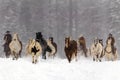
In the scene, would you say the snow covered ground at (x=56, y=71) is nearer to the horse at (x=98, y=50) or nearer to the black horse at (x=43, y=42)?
the black horse at (x=43, y=42)

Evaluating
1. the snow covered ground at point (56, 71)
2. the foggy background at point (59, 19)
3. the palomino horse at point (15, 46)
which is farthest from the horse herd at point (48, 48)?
the foggy background at point (59, 19)

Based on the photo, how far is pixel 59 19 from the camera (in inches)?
3228

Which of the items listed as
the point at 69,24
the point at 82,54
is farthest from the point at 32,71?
the point at 69,24

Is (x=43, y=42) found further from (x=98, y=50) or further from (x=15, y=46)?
(x=98, y=50)

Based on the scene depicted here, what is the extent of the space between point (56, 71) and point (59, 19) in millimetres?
57149

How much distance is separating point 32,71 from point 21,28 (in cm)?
5336

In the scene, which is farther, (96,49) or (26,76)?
(96,49)

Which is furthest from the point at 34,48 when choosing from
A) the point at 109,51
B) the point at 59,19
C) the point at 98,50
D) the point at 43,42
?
the point at 59,19

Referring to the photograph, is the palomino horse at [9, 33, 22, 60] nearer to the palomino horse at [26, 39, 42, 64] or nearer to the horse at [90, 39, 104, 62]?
the palomino horse at [26, 39, 42, 64]

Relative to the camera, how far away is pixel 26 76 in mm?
23828

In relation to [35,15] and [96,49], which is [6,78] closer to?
[96,49]

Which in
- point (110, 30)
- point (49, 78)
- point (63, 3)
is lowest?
point (49, 78)

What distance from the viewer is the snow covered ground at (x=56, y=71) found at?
23938mm

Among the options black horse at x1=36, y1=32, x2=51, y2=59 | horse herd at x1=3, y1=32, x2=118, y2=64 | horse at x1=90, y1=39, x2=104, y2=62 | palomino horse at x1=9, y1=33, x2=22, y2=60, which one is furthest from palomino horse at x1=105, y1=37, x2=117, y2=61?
palomino horse at x1=9, y1=33, x2=22, y2=60
